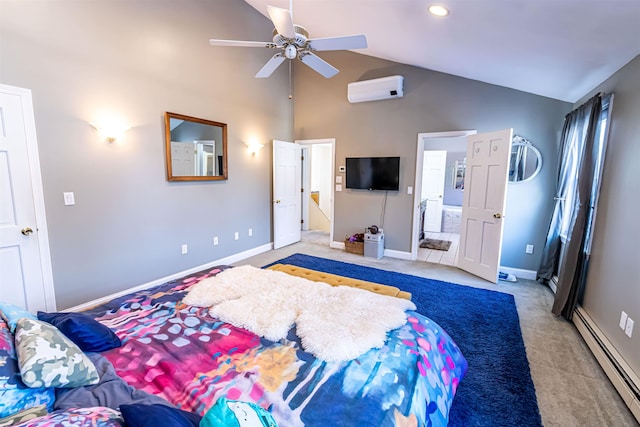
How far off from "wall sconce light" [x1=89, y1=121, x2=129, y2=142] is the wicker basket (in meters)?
3.60

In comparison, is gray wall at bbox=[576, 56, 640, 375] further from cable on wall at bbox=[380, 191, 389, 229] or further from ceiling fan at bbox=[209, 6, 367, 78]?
cable on wall at bbox=[380, 191, 389, 229]

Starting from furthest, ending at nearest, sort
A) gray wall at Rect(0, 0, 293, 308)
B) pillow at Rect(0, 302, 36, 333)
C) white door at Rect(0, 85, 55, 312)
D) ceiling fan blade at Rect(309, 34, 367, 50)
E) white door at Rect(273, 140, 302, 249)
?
1. white door at Rect(273, 140, 302, 249)
2. gray wall at Rect(0, 0, 293, 308)
3. white door at Rect(0, 85, 55, 312)
4. ceiling fan blade at Rect(309, 34, 367, 50)
5. pillow at Rect(0, 302, 36, 333)

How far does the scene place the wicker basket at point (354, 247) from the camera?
5035 mm

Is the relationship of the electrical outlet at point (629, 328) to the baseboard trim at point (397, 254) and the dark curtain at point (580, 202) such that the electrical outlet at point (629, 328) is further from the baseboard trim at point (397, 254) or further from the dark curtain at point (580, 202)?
the baseboard trim at point (397, 254)

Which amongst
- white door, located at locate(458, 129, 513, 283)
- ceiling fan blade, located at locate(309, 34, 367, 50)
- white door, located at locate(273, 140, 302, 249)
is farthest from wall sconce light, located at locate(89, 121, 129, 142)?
white door, located at locate(458, 129, 513, 283)

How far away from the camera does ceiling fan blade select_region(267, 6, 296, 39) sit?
1.84 meters

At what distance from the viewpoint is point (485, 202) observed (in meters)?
3.91

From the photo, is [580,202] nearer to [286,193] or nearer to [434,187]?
[286,193]

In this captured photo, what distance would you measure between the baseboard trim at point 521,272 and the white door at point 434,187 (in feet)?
10.0

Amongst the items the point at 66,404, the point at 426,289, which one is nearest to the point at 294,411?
the point at 66,404

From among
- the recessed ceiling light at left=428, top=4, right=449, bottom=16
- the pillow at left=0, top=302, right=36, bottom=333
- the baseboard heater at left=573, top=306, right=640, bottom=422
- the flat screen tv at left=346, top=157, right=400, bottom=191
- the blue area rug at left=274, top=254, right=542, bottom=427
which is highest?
the recessed ceiling light at left=428, top=4, right=449, bottom=16

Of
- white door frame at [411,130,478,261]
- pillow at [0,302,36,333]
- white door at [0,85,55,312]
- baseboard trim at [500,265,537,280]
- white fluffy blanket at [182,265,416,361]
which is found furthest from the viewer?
white door frame at [411,130,478,261]

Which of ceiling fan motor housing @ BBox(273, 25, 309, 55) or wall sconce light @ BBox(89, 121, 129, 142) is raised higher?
ceiling fan motor housing @ BBox(273, 25, 309, 55)

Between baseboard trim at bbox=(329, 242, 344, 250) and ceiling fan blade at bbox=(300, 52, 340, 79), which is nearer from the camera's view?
ceiling fan blade at bbox=(300, 52, 340, 79)
